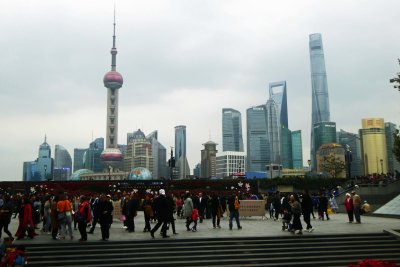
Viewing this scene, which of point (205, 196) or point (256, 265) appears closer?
point (256, 265)

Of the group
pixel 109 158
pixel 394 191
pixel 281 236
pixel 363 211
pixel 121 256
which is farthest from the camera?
pixel 109 158

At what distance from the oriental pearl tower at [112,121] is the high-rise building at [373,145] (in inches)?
3961

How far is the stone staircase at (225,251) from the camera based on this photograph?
38.8 ft

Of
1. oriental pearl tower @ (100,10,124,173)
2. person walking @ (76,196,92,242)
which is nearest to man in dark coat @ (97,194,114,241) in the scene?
person walking @ (76,196,92,242)

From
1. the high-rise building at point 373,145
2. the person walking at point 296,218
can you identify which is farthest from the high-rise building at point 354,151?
the person walking at point 296,218

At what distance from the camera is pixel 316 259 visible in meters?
12.1

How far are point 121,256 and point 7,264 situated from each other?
3587 mm

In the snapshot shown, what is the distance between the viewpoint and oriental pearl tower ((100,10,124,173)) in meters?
182

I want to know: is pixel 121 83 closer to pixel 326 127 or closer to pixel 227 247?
pixel 326 127

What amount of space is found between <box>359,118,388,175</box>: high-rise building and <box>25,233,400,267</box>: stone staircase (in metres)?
149

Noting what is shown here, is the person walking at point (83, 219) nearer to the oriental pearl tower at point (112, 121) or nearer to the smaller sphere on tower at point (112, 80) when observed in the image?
the oriental pearl tower at point (112, 121)

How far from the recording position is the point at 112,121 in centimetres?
18350

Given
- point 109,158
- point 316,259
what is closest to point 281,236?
point 316,259

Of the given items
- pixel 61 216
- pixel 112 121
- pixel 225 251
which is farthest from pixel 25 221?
pixel 112 121
